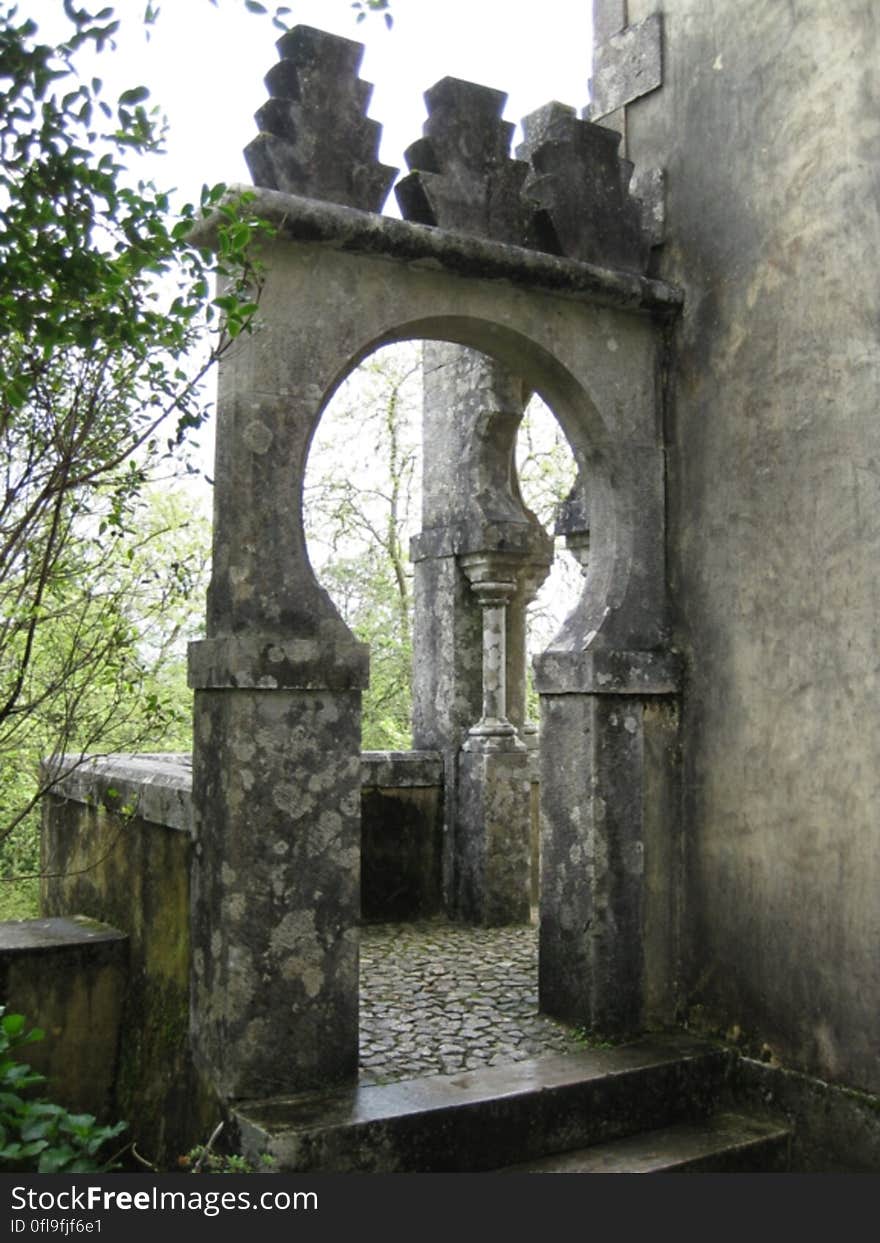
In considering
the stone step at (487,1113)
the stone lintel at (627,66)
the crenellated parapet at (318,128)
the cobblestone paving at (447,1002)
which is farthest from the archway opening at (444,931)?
the crenellated parapet at (318,128)

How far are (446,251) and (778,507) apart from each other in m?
1.71

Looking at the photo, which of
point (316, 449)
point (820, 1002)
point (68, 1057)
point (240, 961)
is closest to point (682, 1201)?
point (820, 1002)

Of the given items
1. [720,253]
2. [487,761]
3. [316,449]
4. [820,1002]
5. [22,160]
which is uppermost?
[316,449]

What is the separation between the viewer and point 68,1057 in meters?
5.23

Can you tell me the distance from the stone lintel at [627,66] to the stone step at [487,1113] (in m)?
4.40

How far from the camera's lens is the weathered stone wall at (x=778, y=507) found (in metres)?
4.44

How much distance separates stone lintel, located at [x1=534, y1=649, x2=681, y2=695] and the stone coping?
150 centimetres

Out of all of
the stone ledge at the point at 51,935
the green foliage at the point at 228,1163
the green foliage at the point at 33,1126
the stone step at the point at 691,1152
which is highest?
the green foliage at the point at 33,1126

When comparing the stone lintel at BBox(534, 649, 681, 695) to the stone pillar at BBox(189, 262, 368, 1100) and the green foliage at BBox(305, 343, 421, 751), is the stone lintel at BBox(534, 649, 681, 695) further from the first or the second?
the green foliage at BBox(305, 343, 421, 751)

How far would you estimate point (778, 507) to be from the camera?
4.80 m

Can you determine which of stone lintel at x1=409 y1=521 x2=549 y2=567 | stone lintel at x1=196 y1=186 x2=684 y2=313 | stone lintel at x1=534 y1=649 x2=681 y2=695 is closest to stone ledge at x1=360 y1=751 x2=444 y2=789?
stone lintel at x1=409 y1=521 x2=549 y2=567

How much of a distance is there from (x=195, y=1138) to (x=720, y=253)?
4247mm

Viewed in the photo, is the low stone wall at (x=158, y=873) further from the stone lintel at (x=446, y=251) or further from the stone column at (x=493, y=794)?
the stone lintel at (x=446, y=251)

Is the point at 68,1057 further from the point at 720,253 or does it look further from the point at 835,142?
the point at 835,142
